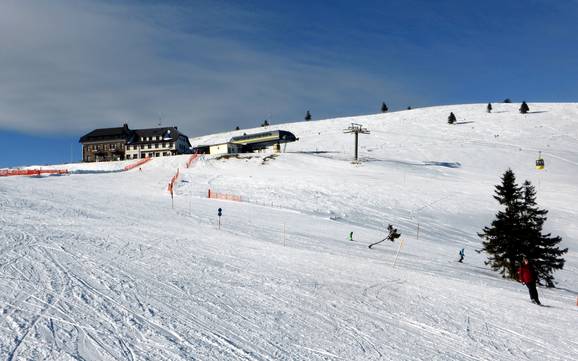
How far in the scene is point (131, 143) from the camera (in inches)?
4218

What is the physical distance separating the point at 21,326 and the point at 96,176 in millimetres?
47922

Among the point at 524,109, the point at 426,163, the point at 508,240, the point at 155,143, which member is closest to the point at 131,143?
the point at 155,143

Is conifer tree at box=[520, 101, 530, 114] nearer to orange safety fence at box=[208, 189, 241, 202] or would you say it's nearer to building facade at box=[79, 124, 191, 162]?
building facade at box=[79, 124, 191, 162]

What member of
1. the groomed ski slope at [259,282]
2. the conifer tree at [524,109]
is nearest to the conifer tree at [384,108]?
the conifer tree at [524,109]

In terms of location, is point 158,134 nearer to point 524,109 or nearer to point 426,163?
point 426,163

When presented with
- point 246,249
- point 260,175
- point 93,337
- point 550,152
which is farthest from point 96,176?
point 550,152

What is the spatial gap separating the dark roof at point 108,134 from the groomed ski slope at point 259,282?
234ft

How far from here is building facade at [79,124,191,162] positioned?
106m

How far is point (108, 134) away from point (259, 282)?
110170mm

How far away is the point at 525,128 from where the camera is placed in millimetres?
107875

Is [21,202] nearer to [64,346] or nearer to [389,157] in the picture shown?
[64,346]

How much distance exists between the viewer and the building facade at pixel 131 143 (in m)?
106

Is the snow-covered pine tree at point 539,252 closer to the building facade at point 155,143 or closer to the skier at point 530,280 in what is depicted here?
the skier at point 530,280

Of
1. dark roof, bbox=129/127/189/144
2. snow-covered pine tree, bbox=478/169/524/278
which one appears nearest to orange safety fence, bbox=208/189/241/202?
snow-covered pine tree, bbox=478/169/524/278
